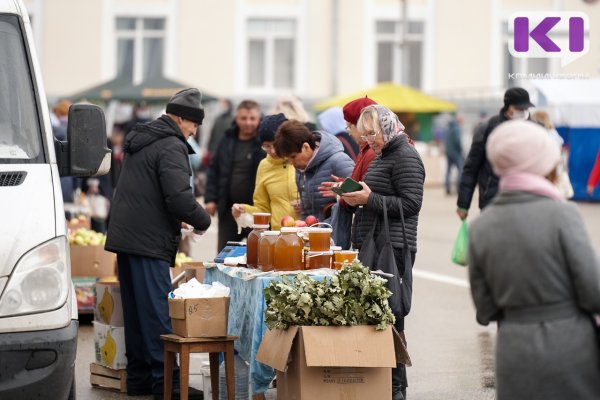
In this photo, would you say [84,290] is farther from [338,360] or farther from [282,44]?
[282,44]

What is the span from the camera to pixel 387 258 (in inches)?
318

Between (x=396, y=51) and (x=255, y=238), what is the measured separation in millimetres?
31438

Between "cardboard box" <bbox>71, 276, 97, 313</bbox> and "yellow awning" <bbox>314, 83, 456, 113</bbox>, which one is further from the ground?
"yellow awning" <bbox>314, 83, 456, 113</bbox>

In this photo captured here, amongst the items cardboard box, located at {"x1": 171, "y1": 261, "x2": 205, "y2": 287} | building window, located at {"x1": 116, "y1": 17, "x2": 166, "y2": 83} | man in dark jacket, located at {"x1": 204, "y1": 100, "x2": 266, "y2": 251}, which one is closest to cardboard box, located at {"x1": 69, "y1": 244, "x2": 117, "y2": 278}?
man in dark jacket, located at {"x1": 204, "y1": 100, "x2": 266, "y2": 251}

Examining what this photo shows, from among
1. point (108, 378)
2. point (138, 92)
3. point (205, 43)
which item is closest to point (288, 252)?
point (108, 378)

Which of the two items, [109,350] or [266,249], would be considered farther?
[109,350]

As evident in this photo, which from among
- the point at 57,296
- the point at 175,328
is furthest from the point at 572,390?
the point at 175,328

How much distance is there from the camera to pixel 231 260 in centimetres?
845

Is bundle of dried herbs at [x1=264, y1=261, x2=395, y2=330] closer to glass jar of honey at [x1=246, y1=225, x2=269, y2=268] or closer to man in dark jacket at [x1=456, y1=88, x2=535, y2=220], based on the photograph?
glass jar of honey at [x1=246, y1=225, x2=269, y2=268]

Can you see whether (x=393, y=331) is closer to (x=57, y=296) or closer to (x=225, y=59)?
(x=57, y=296)

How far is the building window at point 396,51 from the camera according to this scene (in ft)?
128

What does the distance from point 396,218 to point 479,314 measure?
2611mm

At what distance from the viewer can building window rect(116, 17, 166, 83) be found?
3825cm

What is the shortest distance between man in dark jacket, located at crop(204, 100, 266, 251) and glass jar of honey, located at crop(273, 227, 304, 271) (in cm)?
331
